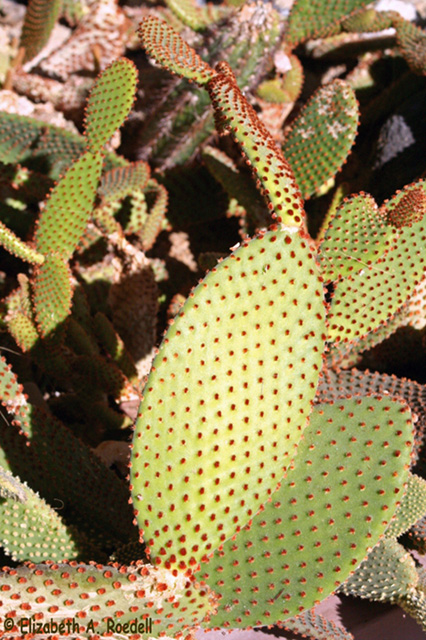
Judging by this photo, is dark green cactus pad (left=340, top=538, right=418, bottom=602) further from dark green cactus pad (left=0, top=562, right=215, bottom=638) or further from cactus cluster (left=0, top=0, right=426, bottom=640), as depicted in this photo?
dark green cactus pad (left=0, top=562, right=215, bottom=638)

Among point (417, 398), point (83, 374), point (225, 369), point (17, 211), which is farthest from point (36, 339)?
point (417, 398)

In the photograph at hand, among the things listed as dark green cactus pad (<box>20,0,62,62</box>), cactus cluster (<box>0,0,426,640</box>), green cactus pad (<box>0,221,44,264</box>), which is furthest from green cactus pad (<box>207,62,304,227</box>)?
dark green cactus pad (<box>20,0,62,62</box>)

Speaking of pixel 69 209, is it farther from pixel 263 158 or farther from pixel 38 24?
pixel 38 24

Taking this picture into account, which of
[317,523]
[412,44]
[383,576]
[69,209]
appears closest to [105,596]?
[317,523]

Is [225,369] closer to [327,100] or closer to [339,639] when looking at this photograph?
[339,639]

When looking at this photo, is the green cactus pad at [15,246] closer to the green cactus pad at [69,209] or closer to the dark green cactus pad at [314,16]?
the green cactus pad at [69,209]

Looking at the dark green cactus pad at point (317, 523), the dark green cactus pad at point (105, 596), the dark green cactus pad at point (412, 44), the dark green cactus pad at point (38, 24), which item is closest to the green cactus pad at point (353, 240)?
the dark green cactus pad at point (317, 523)
